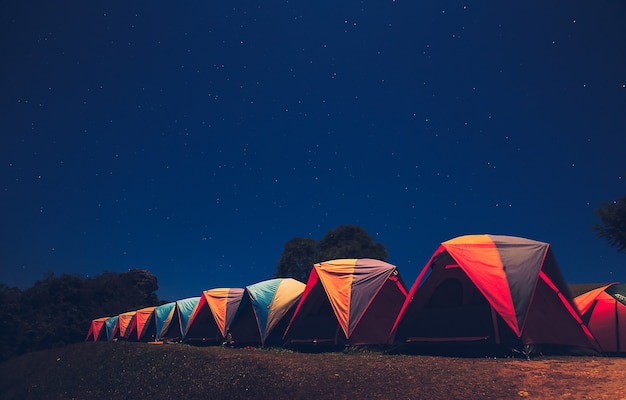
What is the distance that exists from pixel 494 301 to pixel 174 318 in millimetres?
24184

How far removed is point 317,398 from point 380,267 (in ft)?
24.0

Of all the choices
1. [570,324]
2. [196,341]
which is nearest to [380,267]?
[570,324]

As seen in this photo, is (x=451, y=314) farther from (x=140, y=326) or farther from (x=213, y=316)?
(x=140, y=326)

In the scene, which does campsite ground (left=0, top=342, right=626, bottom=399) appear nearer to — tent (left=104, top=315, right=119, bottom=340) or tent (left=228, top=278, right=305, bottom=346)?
tent (left=228, top=278, right=305, bottom=346)

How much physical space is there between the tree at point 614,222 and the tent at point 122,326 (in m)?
38.1

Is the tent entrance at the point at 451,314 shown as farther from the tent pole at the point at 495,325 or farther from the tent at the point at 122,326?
the tent at the point at 122,326

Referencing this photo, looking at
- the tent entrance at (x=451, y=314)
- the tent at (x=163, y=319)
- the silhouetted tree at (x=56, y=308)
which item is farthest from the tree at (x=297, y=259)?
the tent entrance at (x=451, y=314)

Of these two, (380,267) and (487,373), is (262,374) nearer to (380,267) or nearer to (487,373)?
(487,373)

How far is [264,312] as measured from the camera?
1741cm

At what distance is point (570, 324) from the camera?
10266 millimetres

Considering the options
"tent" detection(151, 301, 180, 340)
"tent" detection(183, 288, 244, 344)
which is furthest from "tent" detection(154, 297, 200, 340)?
"tent" detection(183, 288, 244, 344)

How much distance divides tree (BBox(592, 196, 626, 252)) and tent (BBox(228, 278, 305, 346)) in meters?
20.5

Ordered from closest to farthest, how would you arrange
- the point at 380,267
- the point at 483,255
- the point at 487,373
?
the point at 487,373 → the point at 483,255 → the point at 380,267

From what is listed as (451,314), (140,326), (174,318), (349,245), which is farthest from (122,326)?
(451,314)
